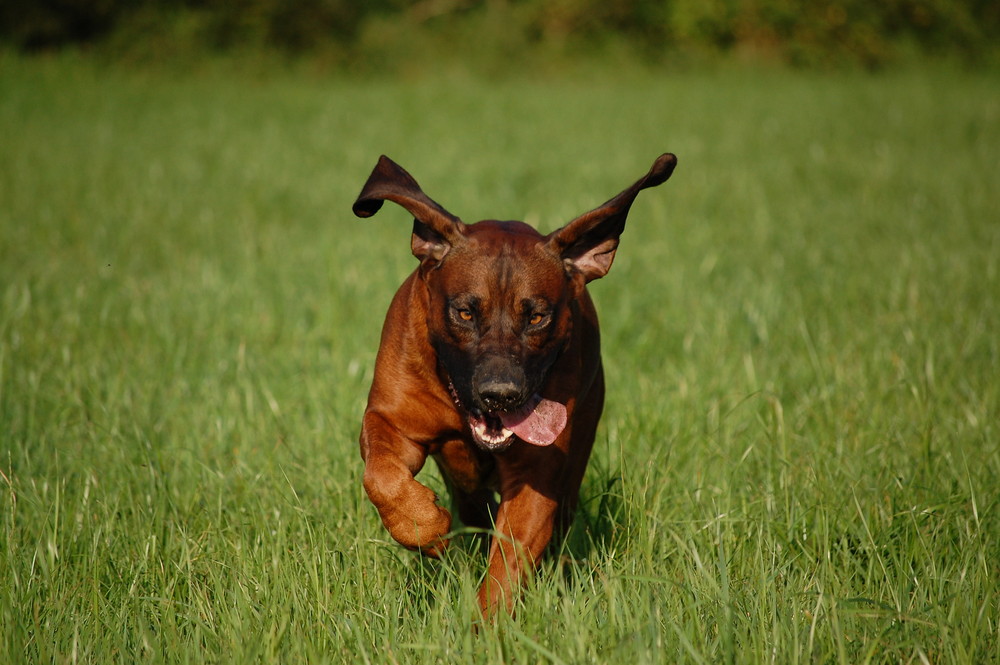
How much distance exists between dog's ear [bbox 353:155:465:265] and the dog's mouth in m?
0.52

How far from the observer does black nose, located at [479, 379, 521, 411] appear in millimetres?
2760

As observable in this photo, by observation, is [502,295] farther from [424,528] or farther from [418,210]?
[424,528]

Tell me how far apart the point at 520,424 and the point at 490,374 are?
211mm

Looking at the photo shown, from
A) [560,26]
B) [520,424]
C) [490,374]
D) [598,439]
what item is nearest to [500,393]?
[490,374]

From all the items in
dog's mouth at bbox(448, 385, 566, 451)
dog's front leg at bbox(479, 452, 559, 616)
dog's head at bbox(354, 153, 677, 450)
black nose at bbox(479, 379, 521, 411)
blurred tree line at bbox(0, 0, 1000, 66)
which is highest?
blurred tree line at bbox(0, 0, 1000, 66)

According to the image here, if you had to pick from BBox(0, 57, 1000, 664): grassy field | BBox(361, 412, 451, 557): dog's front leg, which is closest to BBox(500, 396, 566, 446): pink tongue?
BBox(361, 412, 451, 557): dog's front leg

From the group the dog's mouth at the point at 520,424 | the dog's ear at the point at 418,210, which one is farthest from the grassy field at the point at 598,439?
the dog's ear at the point at 418,210

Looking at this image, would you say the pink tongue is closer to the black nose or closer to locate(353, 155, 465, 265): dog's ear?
the black nose

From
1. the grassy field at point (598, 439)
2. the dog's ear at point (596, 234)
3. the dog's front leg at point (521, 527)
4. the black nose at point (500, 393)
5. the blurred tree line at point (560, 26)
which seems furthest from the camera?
the blurred tree line at point (560, 26)

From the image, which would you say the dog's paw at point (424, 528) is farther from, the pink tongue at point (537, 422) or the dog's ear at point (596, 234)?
the dog's ear at point (596, 234)

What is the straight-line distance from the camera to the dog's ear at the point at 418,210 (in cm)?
316

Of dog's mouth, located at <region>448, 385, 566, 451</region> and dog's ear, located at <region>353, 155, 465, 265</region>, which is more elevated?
dog's ear, located at <region>353, 155, 465, 265</region>

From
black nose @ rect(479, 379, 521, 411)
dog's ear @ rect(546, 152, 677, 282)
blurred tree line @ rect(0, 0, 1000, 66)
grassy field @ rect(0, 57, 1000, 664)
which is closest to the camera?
grassy field @ rect(0, 57, 1000, 664)

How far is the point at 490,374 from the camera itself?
2801 mm
